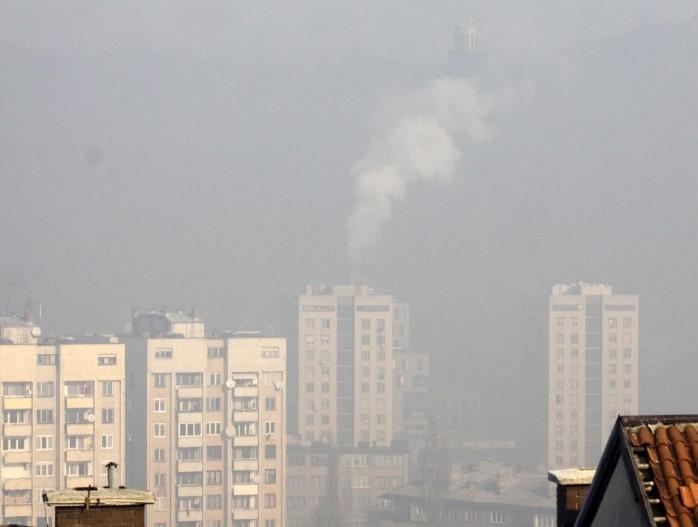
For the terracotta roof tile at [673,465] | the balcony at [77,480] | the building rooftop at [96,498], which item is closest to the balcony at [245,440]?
the balcony at [77,480]

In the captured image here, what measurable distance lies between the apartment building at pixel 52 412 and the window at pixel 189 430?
3.87 metres

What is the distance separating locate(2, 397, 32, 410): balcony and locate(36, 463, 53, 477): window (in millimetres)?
2818

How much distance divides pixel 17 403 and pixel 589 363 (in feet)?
132

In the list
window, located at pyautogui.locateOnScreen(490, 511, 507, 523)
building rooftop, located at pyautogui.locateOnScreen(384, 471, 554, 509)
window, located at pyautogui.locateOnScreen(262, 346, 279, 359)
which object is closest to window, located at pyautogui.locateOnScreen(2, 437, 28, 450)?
window, located at pyautogui.locateOnScreen(262, 346, 279, 359)

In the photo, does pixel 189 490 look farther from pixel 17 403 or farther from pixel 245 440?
pixel 17 403

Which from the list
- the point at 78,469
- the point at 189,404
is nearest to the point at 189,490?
the point at 189,404

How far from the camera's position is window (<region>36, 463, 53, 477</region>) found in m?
73.2

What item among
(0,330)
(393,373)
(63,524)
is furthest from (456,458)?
(63,524)

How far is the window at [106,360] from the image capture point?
7250cm

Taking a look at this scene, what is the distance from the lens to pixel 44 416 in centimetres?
7331

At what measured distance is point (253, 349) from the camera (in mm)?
77875

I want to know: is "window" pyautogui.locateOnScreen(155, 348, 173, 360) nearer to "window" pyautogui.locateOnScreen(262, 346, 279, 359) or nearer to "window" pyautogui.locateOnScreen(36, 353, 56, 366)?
"window" pyautogui.locateOnScreen(262, 346, 279, 359)

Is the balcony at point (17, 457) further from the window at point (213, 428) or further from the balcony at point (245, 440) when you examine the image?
the balcony at point (245, 440)

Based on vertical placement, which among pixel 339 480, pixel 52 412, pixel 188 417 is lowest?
pixel 339 480
